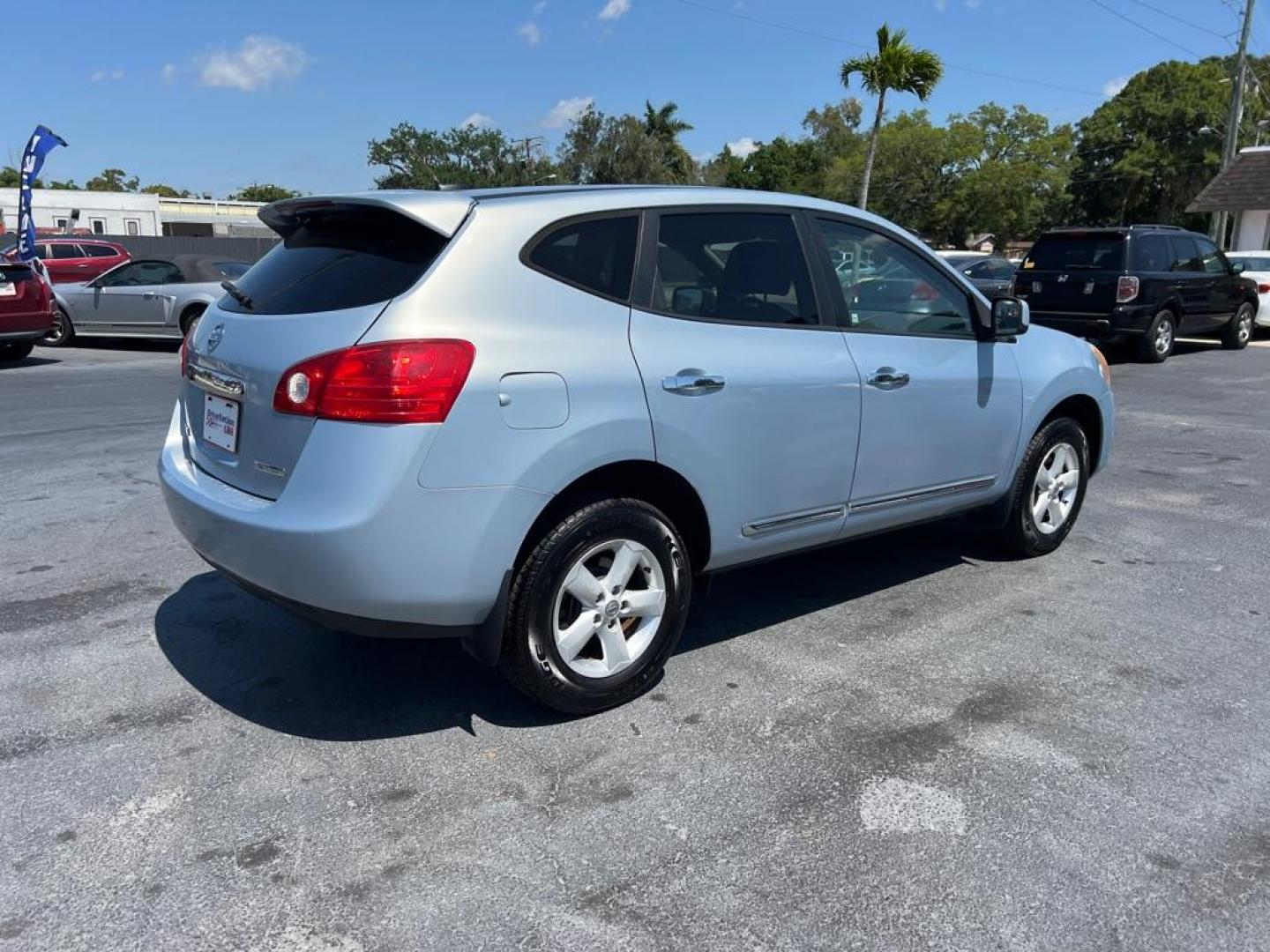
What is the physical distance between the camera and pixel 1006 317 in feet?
15.1

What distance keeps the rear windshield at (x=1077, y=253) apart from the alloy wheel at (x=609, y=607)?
483 inches

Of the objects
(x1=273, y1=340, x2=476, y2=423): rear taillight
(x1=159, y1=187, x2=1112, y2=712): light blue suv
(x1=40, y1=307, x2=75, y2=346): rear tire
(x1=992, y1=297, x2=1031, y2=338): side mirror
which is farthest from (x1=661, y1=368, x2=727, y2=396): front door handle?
(x1=40, y1=307, x2=75, y2=346): rear tire

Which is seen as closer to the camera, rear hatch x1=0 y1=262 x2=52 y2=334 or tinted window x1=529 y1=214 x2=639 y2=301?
tinted window x1=529 y1=214 x2=639 y2=301

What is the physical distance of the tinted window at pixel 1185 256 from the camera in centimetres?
1426

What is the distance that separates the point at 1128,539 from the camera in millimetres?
5645

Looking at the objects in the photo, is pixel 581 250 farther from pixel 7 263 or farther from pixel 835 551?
pixel 7 263

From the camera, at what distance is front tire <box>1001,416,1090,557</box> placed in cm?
502

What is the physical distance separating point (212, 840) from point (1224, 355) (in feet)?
55.8

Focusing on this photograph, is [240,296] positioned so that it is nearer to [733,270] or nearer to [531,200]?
[531,200]

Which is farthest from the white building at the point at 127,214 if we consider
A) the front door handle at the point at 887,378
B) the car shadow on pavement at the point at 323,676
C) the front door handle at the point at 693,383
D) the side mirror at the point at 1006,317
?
the front door handle at the point at 693,383

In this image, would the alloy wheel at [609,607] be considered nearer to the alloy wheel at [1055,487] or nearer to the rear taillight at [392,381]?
the rear taillight at [392,381]

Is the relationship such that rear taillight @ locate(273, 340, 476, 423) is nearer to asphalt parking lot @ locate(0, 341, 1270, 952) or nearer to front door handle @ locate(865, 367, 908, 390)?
asphalt parking lot @ locate(0, 341, 1270, 952)

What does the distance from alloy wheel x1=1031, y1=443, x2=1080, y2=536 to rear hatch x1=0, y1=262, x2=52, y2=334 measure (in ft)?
40.4

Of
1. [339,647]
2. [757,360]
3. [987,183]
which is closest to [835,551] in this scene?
[757,360]
